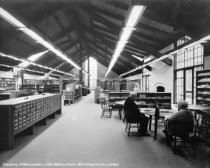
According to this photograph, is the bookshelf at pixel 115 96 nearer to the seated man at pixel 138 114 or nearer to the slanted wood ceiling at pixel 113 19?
the slanted wood ceiling at pixel 113 19

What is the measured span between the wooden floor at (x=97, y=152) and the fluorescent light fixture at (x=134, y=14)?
2.80 metres

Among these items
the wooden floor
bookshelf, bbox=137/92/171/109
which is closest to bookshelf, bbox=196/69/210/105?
bookshelf, bbox=137/92/171/109

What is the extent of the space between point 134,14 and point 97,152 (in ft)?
9.55

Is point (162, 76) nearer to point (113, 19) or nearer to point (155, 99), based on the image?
point (155, 99)

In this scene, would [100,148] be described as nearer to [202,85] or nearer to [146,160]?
[146,160]

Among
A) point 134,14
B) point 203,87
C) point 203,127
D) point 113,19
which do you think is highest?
point 113,19

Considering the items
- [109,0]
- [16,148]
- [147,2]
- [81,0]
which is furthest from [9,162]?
[81,0]

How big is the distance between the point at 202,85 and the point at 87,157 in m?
A: 5.56

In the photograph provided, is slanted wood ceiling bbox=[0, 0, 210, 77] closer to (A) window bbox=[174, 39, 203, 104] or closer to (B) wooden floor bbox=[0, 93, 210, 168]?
(A) window bbox=[174, 39, 203, 104]

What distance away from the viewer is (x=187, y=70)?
9.42 meters

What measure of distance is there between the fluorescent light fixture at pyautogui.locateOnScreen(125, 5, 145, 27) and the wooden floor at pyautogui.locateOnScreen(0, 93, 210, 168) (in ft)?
9.19

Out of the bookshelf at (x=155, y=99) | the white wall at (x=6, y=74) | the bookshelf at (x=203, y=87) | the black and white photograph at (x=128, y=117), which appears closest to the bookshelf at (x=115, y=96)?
the black and white photograph at (x=128, y=117)

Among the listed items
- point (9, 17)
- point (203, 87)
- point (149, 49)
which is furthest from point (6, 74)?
point (203, 87)

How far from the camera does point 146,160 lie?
131 inches
